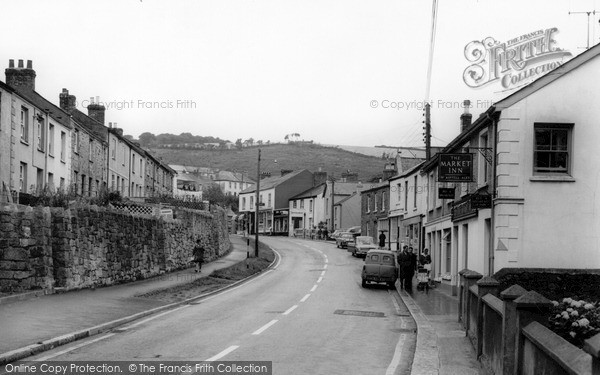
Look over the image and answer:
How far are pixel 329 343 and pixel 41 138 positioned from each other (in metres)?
25.0

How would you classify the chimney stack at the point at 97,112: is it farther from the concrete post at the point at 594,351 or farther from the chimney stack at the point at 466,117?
the concrete post at the point at 594,351

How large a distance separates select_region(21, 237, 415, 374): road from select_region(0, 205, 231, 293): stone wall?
4108 millimetres

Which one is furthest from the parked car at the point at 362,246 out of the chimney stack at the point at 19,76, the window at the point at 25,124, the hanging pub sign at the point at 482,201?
the hanging pub sign at the point at 482,201

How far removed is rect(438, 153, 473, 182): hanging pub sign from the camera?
2156cm

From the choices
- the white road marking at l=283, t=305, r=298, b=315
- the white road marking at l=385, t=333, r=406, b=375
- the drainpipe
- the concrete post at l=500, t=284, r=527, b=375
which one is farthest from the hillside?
the concrete post at l=500, t=284, r=527, b=375

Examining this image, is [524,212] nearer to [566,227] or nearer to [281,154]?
[566,227]

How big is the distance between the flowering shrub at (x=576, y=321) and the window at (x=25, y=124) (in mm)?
27990

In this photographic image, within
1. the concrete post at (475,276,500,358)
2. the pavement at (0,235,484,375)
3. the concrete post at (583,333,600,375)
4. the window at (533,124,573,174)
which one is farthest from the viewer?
the window at (533,124,573,174)

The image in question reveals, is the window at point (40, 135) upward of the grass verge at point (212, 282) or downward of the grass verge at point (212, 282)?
upward

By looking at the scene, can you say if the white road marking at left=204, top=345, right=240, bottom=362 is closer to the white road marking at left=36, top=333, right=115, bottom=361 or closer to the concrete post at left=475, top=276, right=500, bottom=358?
the white road marking at left=36, top=333, right=115, bottom=361

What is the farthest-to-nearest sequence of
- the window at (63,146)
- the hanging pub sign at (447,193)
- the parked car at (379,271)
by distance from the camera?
the window at (63,146), the parked car at (379,271), the hanging pub sign at (447,193)

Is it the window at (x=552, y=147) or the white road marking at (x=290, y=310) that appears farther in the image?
the window at (x=552, y=147)

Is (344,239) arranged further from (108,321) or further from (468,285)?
(108,321)

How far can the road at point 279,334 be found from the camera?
1067 cm
